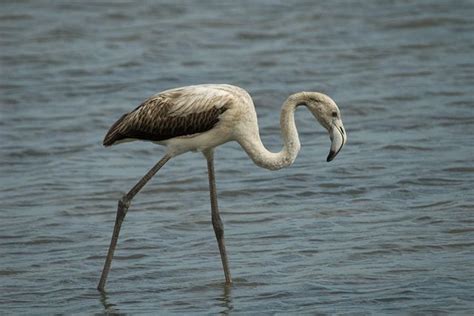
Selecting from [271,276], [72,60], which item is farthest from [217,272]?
[72,60]

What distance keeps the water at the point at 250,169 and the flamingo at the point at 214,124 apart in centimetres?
59

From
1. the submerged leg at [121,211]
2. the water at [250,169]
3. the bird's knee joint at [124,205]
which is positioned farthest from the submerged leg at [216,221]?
the bird's knee joint at [124,205]

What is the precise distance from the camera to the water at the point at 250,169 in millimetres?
8977

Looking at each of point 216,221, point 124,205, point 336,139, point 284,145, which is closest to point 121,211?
point 124,205

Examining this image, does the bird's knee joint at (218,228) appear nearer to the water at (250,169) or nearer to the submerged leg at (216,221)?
the submerged leg at (216,221)

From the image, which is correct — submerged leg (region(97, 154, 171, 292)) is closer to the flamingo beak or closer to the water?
the water

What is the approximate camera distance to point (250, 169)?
1288cm

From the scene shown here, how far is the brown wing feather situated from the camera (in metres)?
9.16

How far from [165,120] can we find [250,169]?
3680 mm

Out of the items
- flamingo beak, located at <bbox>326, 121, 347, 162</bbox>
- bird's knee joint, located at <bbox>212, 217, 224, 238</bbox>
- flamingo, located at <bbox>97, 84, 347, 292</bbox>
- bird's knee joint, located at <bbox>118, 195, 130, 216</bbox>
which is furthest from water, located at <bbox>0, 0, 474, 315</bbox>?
flamingo beak, located at <bbox>326, 121, 347, 162</bbox>

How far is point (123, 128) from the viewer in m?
9.46

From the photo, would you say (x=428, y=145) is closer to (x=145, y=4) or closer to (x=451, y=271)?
(x=451, y=271)

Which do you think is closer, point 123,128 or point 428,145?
point 123,128

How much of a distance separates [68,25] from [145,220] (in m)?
10.6
